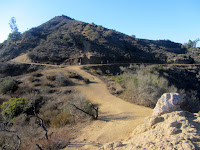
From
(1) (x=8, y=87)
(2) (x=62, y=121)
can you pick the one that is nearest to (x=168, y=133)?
(2) (x=62, y=121)

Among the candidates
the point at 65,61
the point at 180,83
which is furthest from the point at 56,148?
the point at 65,61

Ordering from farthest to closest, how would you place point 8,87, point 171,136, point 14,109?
point 8,87 < point 14,109 < point 171,136

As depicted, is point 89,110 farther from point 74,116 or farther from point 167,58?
point 167,58

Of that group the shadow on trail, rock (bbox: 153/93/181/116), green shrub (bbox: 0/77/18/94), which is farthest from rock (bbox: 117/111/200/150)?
green shrub (bbox: 0/77/18/94)

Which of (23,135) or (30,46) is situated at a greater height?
(30,46)

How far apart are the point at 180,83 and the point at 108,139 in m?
21.1

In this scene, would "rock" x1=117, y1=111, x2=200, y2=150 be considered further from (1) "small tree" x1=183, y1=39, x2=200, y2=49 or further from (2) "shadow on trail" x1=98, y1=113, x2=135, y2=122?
(1) "small tree" x1=183, y1=39, x2=200, y2=49

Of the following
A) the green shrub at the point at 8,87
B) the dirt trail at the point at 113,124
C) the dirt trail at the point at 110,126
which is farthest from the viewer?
the green shrub at the point at 8,87

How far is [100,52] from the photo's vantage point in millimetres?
32844

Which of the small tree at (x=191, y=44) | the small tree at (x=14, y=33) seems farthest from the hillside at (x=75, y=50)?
the small tree at (x=191, y=44)

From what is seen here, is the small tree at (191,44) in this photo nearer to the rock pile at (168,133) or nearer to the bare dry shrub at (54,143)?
the rock pile at (168,133)

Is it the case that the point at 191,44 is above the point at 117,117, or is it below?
above

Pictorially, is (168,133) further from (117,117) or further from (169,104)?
(117,117)

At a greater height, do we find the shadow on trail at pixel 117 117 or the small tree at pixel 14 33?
the small tree at pixel 14 33
